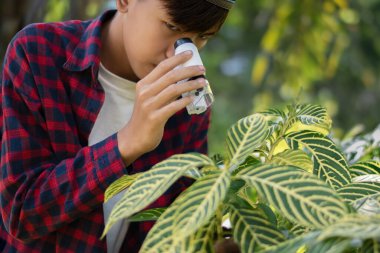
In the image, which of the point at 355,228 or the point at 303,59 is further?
the point at 303,59

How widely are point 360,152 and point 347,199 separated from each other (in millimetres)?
919

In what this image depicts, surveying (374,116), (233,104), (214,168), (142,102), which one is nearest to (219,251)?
(214,168)

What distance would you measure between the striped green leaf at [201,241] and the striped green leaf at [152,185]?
10 cm

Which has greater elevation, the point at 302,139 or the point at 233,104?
the point at 302,139

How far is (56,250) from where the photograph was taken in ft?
5.64

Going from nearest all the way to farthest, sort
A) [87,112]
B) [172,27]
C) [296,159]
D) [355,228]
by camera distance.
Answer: [355,228], [296,159], [172,27], [87,112]

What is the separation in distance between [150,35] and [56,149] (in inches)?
14.6

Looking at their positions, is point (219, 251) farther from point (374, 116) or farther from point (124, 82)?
point (374, 116)

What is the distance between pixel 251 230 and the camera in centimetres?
113

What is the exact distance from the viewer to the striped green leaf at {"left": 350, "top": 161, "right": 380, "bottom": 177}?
150 cm

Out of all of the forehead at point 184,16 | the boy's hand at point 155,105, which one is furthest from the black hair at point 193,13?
the boy's hand at point 155,105

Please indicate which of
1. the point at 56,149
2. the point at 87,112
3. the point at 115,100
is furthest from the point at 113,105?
the point at 56,149

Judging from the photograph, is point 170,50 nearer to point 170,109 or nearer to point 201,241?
point 170,109

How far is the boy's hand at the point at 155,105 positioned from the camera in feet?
4.60
